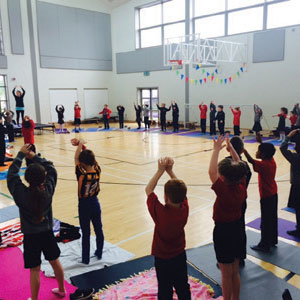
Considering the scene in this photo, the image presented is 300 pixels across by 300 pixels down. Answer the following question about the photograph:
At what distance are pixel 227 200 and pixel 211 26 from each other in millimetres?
16028

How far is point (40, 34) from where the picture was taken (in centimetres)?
1859

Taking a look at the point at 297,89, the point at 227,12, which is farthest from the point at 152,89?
the point at 297,89

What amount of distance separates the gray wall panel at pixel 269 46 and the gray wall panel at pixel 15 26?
12.4 m

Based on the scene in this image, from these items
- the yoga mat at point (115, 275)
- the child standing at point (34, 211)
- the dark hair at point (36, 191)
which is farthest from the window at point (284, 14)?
the dark hair at point (36, 191)

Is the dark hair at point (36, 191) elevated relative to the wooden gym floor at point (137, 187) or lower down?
elevated

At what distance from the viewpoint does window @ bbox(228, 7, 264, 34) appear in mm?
15171

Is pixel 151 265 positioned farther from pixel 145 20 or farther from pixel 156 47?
pixel 145 20

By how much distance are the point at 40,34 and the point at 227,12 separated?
1051cm

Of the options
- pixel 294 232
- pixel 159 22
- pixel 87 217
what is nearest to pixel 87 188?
pixel 87 217

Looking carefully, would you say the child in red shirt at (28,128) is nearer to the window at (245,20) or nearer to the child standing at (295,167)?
the child standing at (295,167)

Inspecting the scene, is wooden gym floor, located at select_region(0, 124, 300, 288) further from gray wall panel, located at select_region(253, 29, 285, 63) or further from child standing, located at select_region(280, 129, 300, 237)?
gray wall panel, located at select_region(253, 29, 285, 63)

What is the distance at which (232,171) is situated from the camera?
2.72 meters

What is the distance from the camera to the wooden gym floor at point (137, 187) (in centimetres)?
466

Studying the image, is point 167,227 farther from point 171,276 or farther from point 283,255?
point 283,255
